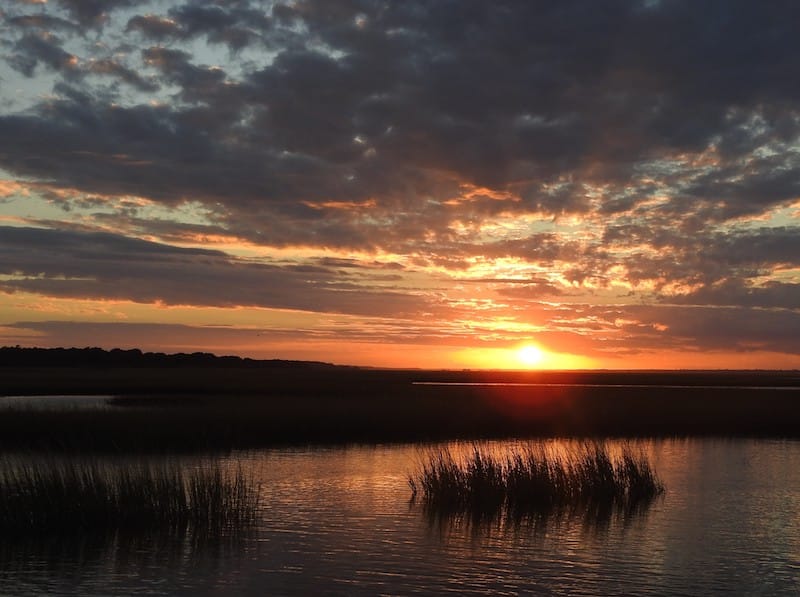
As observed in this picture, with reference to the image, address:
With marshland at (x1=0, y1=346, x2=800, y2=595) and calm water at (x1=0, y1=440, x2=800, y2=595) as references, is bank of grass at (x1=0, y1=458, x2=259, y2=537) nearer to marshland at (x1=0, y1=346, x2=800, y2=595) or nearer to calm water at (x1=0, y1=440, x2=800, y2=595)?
marshland at (x1=0, y1=346, x2=800, y2=595)

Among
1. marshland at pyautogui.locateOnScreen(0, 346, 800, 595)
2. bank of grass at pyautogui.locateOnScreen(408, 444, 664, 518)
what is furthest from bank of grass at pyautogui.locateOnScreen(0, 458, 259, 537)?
bank of grass at pyautogui.locateOnScreen(408, 444, 664, 518)

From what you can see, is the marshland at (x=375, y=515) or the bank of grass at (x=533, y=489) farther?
the bank of grass at (x=533, y=489)

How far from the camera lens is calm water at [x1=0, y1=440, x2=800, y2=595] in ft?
50.7

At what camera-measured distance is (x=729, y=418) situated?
170ft

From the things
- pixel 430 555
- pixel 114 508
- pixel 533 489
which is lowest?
pixel 430 555

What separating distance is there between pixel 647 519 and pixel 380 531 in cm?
738

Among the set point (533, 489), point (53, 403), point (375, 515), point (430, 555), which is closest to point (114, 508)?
point (375, 515)

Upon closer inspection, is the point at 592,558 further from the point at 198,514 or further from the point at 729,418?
the point at 729,418

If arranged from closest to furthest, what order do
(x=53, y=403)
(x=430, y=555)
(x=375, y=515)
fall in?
(x=430, y=555) < (x=375, y=515) < (x=53, y=403)

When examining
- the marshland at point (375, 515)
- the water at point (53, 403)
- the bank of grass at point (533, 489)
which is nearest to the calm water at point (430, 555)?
the marshland at point (375, 515)

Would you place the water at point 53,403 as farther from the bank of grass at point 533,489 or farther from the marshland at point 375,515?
the bank of grass at point 533,489

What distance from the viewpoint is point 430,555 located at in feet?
58.7

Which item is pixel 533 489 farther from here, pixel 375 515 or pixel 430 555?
pixel 430 555

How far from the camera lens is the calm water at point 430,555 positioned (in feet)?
50.7
